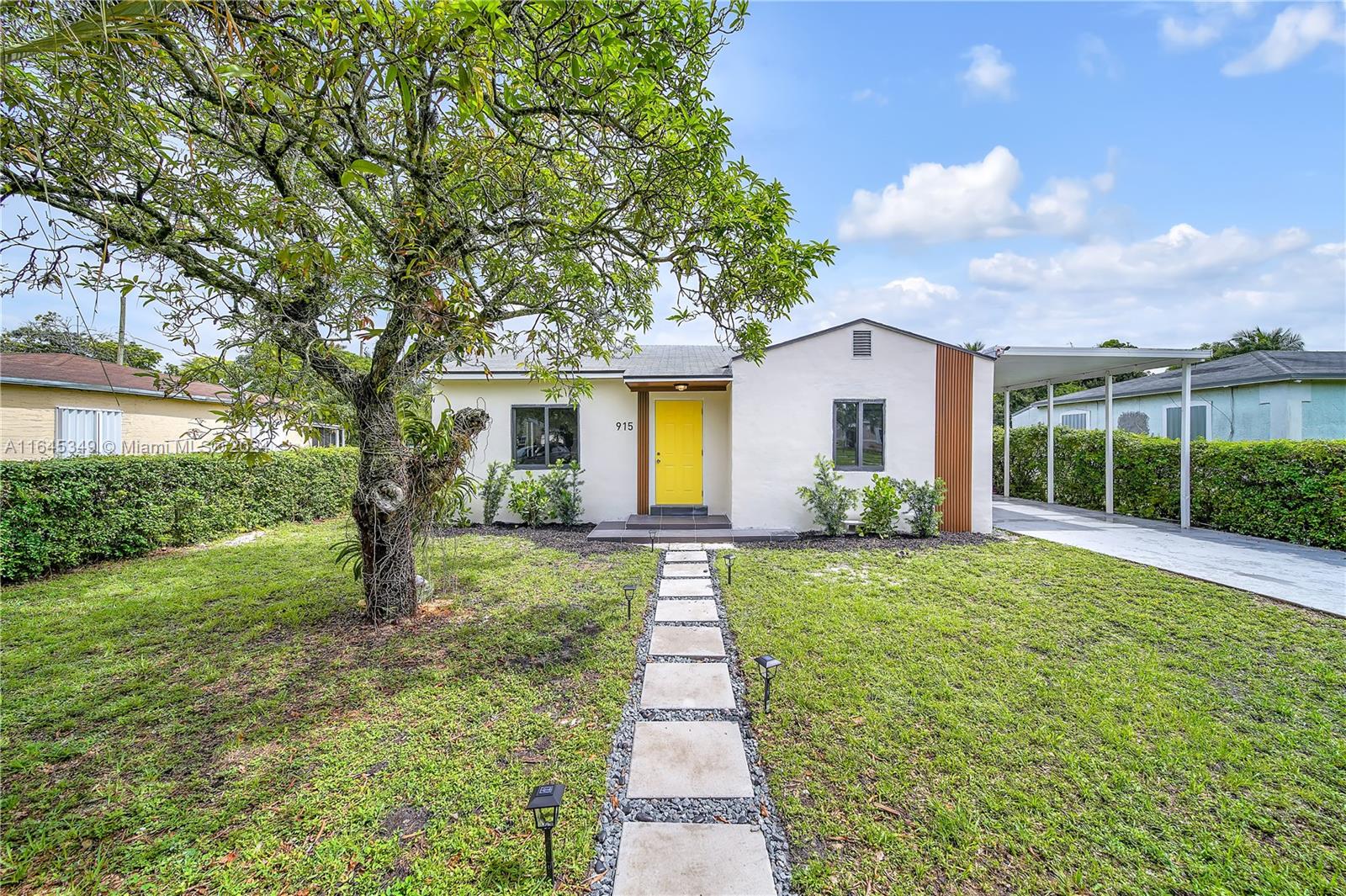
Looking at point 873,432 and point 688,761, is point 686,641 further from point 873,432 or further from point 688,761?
point 873,432

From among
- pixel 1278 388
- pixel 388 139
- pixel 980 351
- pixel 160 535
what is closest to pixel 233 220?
pixel 388 139

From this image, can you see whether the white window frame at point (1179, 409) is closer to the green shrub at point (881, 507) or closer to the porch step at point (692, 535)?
the green shrub at point (881, 507)

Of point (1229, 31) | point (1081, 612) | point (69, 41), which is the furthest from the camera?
point (1229, 31)

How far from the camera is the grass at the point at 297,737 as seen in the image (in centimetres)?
215

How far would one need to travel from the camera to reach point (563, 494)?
32.5ft

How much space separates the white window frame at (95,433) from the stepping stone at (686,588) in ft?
37.1

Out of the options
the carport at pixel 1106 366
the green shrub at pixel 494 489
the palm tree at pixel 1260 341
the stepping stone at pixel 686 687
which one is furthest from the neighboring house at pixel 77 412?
the palm tree at pixel 1260 341

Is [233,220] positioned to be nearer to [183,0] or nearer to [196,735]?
[183,0]

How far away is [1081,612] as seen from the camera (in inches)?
200

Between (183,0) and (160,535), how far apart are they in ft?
30.9

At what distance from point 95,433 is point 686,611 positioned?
13638mm

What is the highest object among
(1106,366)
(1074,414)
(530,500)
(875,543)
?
(1106,366)

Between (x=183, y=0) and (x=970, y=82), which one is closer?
(x=183, y=0)

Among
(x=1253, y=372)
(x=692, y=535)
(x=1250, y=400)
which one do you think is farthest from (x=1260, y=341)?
(x=692, y=535)
